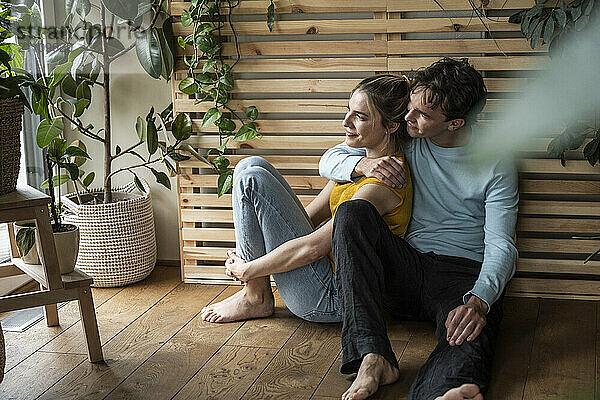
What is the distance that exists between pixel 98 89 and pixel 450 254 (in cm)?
159

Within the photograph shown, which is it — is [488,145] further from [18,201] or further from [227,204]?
[227,204]

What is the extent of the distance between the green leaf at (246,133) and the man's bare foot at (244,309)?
1.80ft

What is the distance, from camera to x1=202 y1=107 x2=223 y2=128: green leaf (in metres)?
2.57

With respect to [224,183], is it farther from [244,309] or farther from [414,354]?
[414,354]

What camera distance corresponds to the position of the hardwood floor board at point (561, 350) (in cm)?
189

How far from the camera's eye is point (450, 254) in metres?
2.13

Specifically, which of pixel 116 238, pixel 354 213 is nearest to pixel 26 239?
pixel 116 238

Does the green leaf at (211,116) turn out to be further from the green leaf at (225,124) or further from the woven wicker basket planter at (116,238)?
the woven wicker basket planter at (116,238)

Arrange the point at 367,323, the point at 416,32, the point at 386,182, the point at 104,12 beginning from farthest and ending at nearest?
the point at 104,12
the point at 416,32
the point at 386,182
the point at 367,323

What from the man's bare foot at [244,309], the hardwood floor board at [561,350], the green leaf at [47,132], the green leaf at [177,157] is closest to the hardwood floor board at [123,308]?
the man's bare foot at [244,309]

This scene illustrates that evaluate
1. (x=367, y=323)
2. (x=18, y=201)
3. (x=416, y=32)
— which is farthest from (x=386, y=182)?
(x=18, y=201)

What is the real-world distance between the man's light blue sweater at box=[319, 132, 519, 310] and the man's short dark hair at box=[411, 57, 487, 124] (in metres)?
0.14

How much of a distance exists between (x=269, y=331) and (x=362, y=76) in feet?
3.08

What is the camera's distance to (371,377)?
5.96 ft
